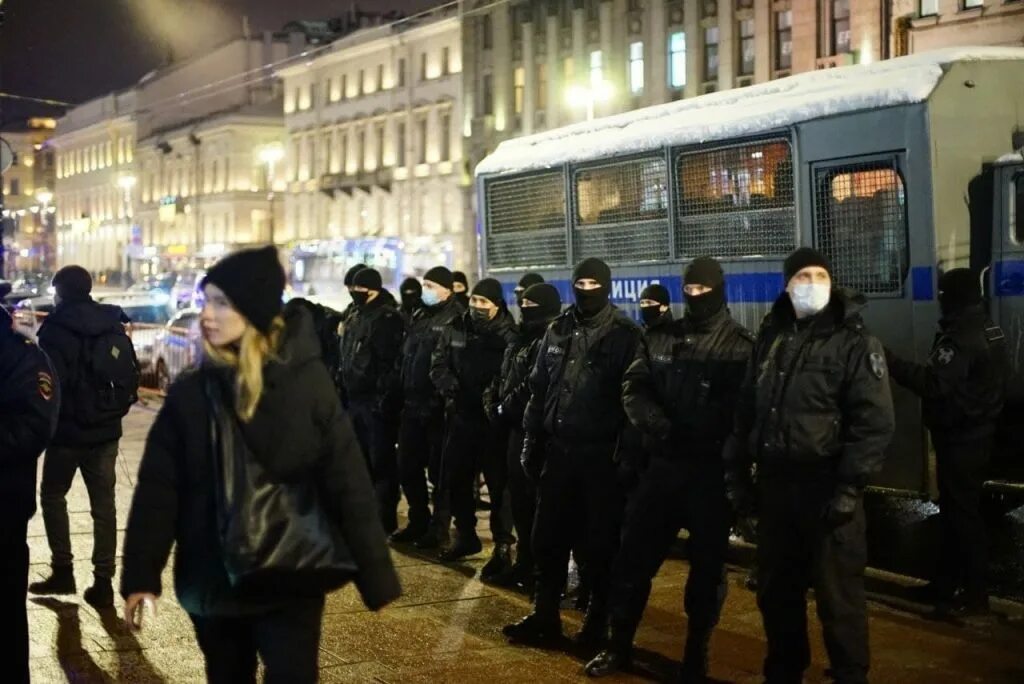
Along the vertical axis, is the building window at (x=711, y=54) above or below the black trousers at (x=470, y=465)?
above

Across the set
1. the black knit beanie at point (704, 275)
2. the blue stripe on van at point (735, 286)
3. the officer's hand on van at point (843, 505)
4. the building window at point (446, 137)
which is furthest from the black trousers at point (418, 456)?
the building window at point (446, 137)

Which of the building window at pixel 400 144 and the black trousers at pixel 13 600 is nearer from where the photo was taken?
the black trousers at pixel 13 600

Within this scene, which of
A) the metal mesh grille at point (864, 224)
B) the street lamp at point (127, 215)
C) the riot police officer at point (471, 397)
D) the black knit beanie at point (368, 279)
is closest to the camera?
the metal mesh grille at point (864, 224)

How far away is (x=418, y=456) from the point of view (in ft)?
37.2

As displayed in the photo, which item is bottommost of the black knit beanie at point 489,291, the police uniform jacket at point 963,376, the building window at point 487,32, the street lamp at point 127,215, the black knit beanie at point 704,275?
the police uniform jacket at point 963,376

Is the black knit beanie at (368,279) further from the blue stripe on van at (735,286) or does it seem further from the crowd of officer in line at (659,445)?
the blue stripe on van at (735,286)

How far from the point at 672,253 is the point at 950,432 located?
426 cm

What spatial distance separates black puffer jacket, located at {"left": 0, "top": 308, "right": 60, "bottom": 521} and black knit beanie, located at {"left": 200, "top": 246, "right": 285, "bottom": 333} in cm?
184

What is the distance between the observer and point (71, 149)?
403 ft

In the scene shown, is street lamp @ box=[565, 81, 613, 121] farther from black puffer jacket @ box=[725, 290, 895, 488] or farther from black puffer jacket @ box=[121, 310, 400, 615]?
black puffer jacket @ box=[121, 310, 400, 615]

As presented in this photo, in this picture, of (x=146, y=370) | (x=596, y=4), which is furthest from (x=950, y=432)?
(x=596, y=4)

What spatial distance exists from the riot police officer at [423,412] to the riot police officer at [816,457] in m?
4.68

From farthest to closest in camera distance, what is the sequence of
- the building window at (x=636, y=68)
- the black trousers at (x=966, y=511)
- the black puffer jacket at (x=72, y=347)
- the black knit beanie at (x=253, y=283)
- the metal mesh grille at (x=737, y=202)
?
the building window at (x=636, y=68), the metal mesh grille at (x=737, y=202), the black puffer jacket at (x=72, y=347), the black trousers at (x=966, y=511), the black knit beanie at (x=253, y=283)

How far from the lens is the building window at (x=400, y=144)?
7012 centimetres
